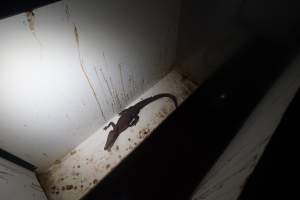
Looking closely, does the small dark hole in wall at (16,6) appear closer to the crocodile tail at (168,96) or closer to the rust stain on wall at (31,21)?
the rust stain on wall at (31,21)

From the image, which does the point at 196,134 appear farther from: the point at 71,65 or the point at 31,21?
the point at 31,21

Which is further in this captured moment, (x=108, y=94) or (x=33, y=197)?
(x=108, y=94)

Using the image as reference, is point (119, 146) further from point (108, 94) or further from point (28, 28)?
point (28, 28)

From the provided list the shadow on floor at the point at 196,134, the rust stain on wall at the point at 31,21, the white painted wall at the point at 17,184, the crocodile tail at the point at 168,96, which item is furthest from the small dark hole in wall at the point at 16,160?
the crocodile tail at the point at 168,96

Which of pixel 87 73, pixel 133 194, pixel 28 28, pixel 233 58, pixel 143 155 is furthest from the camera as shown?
pixel 233 58

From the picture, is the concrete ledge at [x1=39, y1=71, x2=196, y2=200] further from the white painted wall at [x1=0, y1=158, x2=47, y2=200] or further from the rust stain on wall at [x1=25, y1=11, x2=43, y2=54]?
the rust stain on wall at [x1=25, y1=11, x2=43, y2=54]

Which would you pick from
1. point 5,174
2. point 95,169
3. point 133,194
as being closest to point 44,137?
point 5,174

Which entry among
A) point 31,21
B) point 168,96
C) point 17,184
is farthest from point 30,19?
point 168,96
